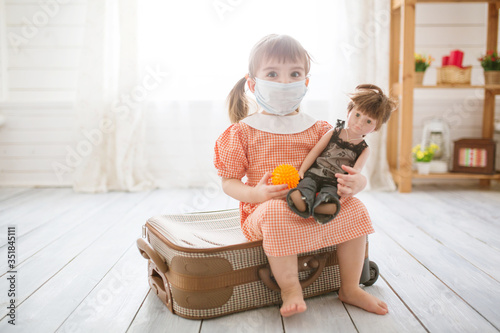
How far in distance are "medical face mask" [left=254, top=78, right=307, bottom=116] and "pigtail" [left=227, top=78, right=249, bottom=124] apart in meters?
0.12

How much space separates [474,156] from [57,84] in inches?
104

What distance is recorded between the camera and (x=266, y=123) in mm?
1201

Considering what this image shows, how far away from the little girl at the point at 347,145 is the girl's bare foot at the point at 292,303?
23cm

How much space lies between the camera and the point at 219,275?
1058mm

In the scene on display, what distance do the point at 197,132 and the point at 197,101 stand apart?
199mm

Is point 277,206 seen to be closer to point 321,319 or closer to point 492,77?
point 321,319

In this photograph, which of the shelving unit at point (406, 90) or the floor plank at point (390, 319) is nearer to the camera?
the floor plank at point (390, 319)

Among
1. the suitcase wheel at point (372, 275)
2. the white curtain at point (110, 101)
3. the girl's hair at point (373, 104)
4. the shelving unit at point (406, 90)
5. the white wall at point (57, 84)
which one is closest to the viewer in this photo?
the girl's hair at point (373, 104)

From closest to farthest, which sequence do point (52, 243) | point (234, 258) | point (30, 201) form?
point (234, 258), point (52, 243), point (30, 201)

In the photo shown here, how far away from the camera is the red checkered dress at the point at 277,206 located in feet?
3.37

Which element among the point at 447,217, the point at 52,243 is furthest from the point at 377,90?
the point at 52,243

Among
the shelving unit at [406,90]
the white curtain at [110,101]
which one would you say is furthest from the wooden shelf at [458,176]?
the white curtain at [110,101]

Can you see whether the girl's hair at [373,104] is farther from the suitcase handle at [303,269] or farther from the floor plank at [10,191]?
the floor plank at [10,191]

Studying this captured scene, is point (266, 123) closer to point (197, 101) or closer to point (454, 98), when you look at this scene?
point (197, 101)
